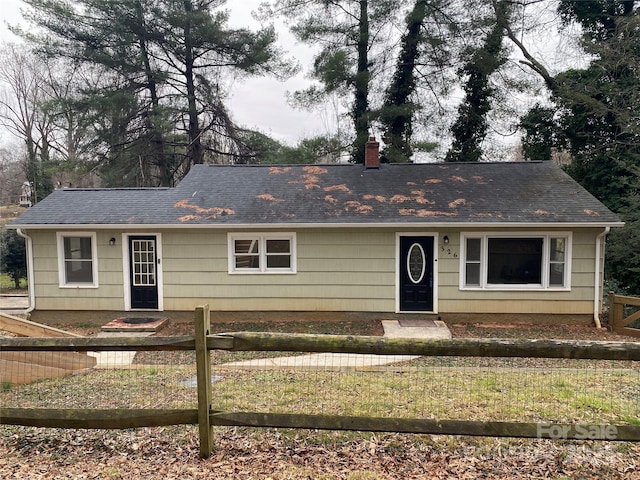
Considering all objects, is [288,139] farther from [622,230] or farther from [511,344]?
[511,344]

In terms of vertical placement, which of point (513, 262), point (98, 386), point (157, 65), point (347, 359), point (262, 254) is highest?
point (157, 65)

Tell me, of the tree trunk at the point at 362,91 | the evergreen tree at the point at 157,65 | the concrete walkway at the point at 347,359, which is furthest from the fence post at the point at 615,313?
the evergreen tree at the point at 157,65

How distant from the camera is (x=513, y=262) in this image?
30.7 feet

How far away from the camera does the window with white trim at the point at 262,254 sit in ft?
31.6

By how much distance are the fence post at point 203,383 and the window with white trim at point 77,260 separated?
325 inches

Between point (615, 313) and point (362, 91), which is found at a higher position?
point (362, 91)

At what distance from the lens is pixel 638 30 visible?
1261 centimetres

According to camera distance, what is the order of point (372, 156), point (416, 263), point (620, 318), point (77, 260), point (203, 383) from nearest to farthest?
point (203, 383)
point (620, 318)
point (416, 263)
point (77, 260)
point (372, 156)

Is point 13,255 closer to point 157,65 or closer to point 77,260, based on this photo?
point 157,65

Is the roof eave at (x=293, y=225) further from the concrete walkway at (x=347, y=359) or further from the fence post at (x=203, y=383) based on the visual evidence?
the fence post at (x=203, y=383)

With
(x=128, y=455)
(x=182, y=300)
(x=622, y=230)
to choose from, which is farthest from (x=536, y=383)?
(x=622, y=230)

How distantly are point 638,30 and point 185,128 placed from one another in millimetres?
17849

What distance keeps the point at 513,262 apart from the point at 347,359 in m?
5.21

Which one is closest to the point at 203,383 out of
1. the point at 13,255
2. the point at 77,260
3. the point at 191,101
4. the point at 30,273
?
the point at 77,260
